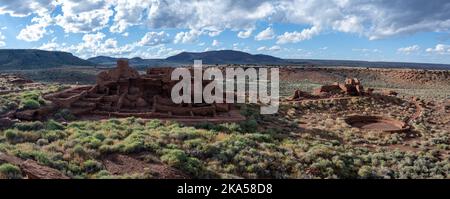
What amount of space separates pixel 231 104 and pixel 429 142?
34.7 ft

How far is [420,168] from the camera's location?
15.4 m

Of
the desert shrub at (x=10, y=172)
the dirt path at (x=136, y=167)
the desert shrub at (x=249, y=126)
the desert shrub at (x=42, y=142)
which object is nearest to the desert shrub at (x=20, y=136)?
the desert shrub at (x=42, y=142)

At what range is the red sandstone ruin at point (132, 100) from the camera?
21.7 metres

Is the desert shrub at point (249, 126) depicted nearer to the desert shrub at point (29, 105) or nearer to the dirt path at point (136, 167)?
the dirt path at point (136, 167)

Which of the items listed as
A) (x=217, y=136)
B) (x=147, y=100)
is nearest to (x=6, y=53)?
(x=147, y=100)

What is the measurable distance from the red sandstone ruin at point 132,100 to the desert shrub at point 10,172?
10.7 meters

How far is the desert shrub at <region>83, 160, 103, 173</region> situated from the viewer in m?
11.6

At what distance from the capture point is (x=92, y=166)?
11844 mm

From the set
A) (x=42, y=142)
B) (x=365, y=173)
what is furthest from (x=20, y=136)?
(x=365, y=173)

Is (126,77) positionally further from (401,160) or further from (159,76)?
(401,160)

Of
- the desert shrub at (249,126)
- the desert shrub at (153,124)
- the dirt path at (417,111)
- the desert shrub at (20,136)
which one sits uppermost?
the desert shrub at (20,136)

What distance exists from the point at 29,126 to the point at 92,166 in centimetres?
669

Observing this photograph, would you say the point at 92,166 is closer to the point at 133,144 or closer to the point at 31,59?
the point at 133,144
